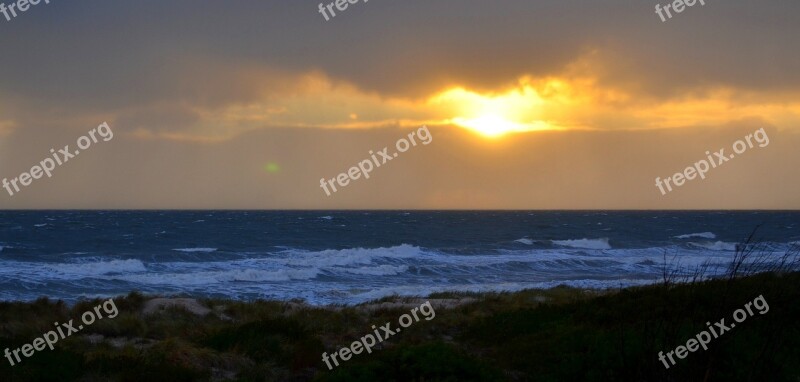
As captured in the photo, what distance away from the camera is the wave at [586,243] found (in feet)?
223

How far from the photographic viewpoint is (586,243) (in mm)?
69375

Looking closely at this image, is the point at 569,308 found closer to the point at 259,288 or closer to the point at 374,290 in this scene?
the point at 374,290

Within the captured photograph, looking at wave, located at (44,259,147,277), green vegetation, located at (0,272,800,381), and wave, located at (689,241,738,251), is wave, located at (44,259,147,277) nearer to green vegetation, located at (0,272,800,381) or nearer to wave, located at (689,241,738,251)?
green vegetation, located at (0,272,800,381)

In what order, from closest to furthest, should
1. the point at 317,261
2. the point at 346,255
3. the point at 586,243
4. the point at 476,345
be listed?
1. the point at 476,345
2. the point at 317,261
3. the point at 346,255
4. the point at 586,243

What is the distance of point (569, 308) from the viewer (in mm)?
14367

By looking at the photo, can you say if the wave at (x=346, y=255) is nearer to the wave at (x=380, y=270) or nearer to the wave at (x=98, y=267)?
the wave at (x=380, y=270)

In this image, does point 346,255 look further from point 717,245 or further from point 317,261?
point 717,245

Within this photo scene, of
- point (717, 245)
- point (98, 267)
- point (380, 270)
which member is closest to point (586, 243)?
point (717, 245)

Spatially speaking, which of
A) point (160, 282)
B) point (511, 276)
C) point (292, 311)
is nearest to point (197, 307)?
point (292, 311)

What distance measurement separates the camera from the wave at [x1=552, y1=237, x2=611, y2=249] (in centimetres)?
6800

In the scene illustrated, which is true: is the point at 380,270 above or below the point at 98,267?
below

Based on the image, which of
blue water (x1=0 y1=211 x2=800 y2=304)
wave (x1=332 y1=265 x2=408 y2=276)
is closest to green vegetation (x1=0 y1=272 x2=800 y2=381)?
blue water (x1=0 y1=211 x2=800 y2=304)

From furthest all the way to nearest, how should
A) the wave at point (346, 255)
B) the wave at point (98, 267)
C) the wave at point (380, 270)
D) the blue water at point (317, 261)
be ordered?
the wave at point (346, 255) < the wave at point (380, 270) < the wave at point (98, 267) < the blue water at point (317, 261)

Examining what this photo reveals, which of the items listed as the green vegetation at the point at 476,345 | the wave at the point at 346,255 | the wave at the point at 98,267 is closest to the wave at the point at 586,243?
the wave at the point at 346,255
